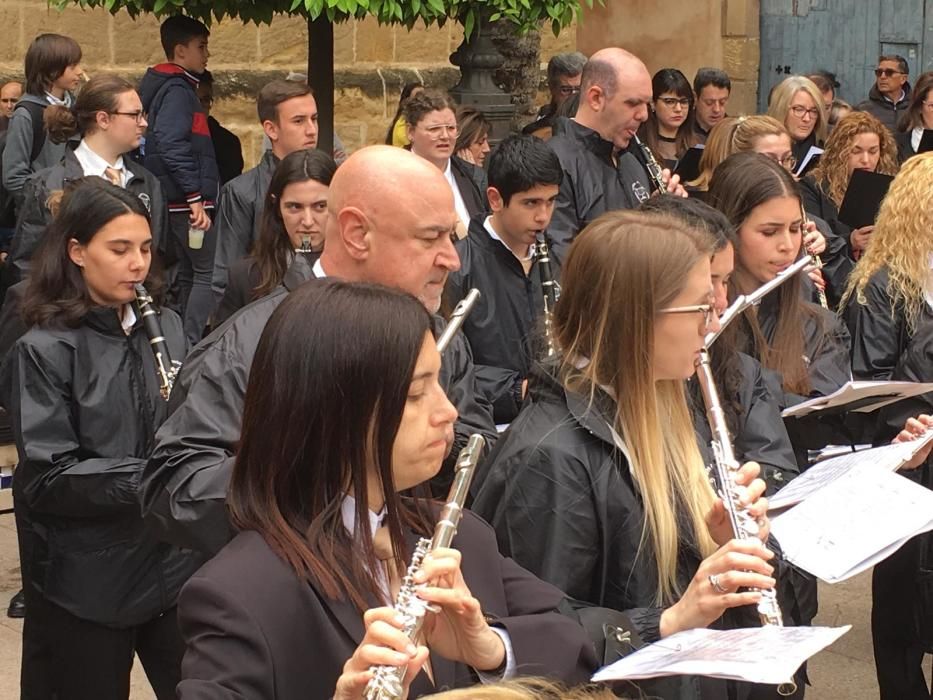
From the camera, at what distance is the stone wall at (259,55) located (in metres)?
9.89

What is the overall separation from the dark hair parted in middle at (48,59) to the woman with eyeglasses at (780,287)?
13.8 ft

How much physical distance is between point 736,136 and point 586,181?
0.68 metres

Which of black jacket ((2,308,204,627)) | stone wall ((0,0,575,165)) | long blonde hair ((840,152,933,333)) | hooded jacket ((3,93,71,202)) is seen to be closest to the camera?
black jacket ((2,308,204,627))

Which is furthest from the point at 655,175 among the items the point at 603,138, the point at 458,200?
the point at 458,200

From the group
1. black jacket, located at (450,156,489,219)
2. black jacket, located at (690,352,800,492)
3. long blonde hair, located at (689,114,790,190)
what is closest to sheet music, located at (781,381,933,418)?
black jacket, located at (690,352,800,492)

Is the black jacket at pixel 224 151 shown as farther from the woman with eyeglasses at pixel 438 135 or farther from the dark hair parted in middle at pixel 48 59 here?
the woman with eyeglasses at pixel 438 135

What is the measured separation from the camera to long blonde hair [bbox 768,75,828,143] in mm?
8477

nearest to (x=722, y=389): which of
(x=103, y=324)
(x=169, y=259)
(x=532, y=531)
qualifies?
(x=532, y=531)

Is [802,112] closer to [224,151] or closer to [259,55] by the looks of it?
[224,151]

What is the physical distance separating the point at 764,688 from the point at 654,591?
16.9 inches

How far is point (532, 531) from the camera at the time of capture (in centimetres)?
272

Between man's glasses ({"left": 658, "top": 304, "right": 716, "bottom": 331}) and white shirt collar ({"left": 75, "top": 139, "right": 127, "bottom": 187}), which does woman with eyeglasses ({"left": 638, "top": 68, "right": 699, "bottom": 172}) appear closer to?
A: white shirt collar ({"left": 75, "top": 139, "right": 127, "bottom": 187})

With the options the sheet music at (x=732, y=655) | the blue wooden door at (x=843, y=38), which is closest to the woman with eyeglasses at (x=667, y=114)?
the blue wooden door at (x=843, y=38)

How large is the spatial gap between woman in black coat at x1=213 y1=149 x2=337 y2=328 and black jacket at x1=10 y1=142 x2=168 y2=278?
126cm
